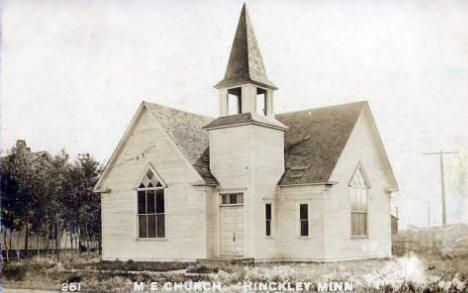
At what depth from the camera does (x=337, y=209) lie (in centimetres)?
2497

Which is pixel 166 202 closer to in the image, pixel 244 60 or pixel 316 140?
pixel 244 60

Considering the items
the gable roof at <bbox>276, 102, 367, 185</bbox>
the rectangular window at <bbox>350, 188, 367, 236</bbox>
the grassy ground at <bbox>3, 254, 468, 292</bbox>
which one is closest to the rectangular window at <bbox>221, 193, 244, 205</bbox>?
the gable roof at <bbox>276, 102, 367, 185</bbox>

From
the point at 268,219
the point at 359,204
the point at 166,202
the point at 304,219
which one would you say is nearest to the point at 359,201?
the point at 359,204

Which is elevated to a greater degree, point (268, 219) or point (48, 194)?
point (48, 194)

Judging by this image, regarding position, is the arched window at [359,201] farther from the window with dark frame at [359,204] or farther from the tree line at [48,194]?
the tree line at [48,194]

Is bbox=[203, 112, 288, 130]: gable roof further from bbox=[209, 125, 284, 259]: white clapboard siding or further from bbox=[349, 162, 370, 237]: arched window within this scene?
bbox=[349, 162, 370, 237]: arched window

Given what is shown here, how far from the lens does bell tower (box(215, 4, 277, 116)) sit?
24.6 m

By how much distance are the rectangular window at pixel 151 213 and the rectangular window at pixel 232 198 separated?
2.50 metres

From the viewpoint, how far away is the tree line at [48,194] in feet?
99.5

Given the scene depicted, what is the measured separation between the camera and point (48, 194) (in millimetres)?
32844

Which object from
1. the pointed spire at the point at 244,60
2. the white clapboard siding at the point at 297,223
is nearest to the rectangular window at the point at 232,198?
the white clapboard siding at the point at 297,223

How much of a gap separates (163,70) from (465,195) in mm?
10152

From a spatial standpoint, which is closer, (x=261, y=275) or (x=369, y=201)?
(x=261, y=275)

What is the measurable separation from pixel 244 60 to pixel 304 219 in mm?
6180
